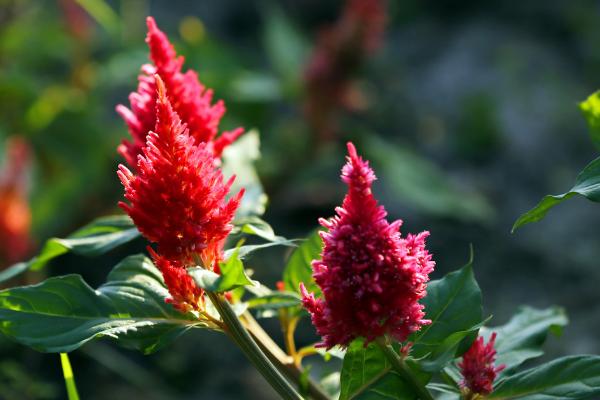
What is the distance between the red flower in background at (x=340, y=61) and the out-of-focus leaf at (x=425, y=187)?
1.04ft

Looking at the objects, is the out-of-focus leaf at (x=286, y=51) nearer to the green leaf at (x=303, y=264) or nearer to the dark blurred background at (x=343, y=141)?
the dark blurred background at (x=343, y=141)

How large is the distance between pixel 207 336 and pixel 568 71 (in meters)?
3.28

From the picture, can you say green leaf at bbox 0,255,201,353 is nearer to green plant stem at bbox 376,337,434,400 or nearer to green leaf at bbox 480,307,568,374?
green plant stem at bbox 376,337,434,400

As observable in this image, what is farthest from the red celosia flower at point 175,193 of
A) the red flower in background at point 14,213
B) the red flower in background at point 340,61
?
the red flower in background at point 340,61

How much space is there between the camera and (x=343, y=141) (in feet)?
15.1

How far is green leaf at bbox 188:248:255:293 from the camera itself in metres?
1.00

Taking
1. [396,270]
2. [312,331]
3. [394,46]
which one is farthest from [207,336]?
[394,46]

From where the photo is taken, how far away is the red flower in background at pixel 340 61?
13.3ft

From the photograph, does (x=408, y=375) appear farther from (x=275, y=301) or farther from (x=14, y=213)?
(x=14, y=213)

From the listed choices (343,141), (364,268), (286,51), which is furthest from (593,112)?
(286,51)

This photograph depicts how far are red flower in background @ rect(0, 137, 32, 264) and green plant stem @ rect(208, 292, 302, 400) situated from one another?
6.97 feet

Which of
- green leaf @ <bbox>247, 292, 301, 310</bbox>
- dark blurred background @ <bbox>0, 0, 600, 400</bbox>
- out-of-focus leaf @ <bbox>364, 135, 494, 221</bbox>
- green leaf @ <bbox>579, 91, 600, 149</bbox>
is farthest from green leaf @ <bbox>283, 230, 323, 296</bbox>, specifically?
out-of-focus leaf @ <bbox>364, 135, 494, 221</bbox>

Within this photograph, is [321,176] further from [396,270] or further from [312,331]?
[396,270]

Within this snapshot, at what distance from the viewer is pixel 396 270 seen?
1014 mm
